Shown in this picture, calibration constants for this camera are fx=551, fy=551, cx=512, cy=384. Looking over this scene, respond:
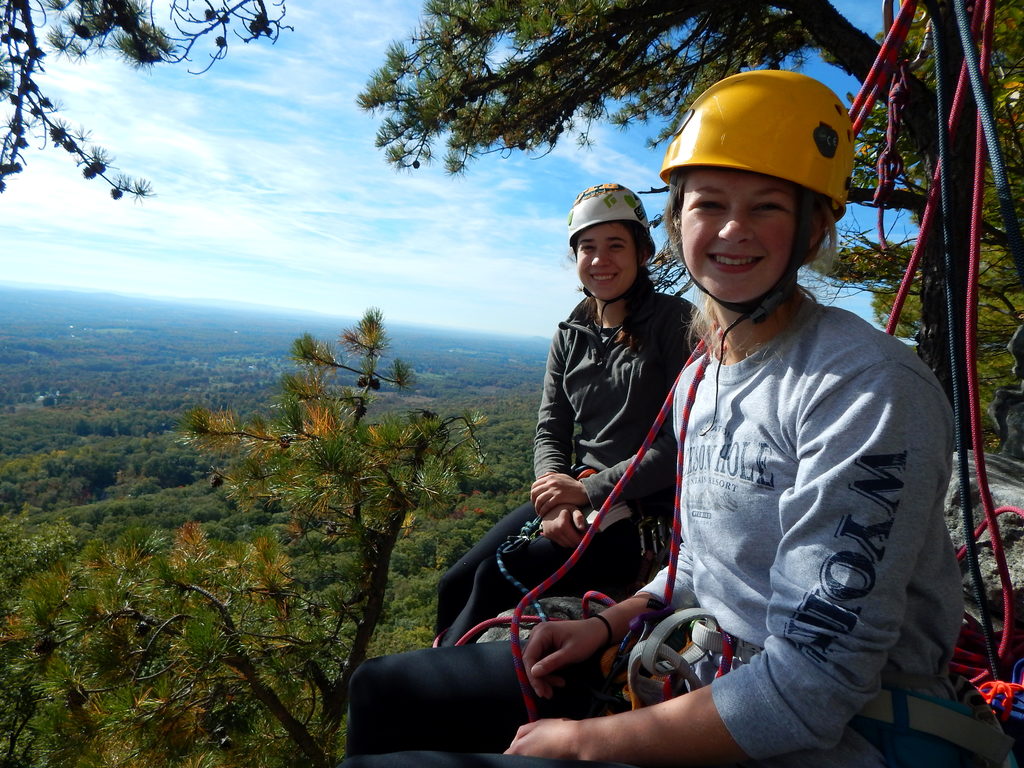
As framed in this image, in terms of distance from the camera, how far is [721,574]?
1.21 metres

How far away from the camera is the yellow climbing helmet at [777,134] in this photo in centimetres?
120

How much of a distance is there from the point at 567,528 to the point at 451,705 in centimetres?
99

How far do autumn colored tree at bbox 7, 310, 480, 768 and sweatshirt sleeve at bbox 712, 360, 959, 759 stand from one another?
7.24 feet

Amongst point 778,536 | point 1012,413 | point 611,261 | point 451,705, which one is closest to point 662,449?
point 611,261

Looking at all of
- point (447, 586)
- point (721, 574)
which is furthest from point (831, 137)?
point (447, 586)

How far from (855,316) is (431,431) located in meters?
2.45

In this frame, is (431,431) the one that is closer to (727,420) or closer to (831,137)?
(727,420)

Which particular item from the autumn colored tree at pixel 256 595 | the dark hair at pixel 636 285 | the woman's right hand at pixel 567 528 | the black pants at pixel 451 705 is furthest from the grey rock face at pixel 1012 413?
the autumn colored tree at pixel 256 595

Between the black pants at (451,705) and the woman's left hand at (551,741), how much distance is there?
0.82ft

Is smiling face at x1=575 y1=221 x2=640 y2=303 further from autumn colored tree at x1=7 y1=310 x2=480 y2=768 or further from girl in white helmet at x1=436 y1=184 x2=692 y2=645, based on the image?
autumn colored tree at x1=7 y1=310 x2=480 y2=768

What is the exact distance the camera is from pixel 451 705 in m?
1.46

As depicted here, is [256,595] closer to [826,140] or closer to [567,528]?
[567,528]

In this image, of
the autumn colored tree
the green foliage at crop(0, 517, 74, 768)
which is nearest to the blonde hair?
the autumn colored tree

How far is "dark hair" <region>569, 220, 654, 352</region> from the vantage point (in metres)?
2.53
